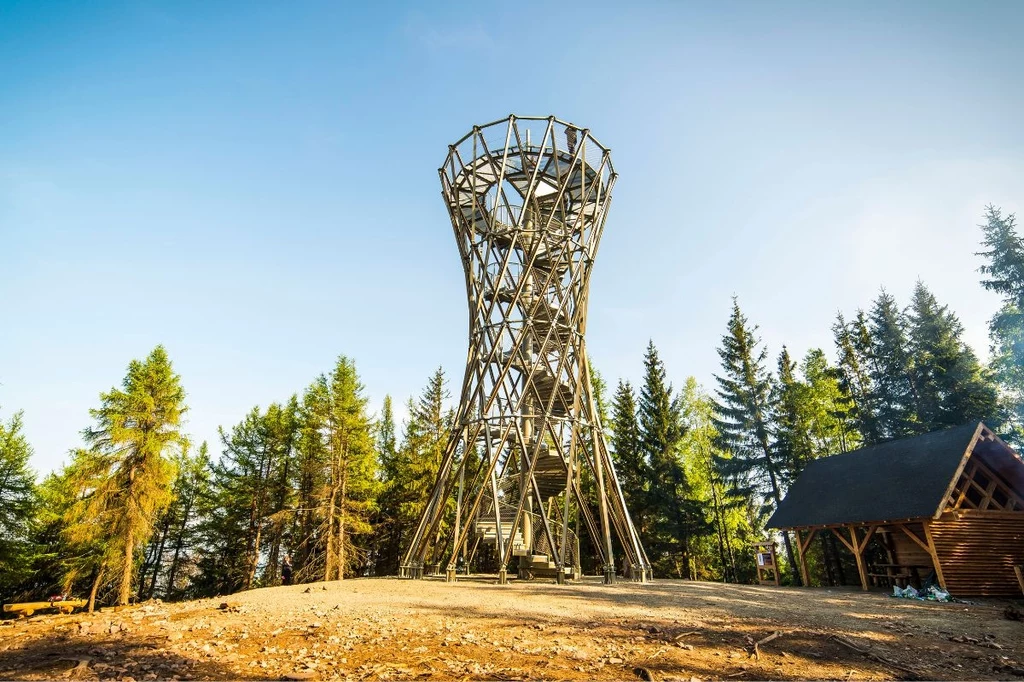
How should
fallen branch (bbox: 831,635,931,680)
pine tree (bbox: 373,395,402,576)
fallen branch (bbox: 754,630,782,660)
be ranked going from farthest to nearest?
pine tree (bbox: 373,395,402,576), fallen branch (bbox: 754,630,782,660), fallen branch (bbox: 831,635,931,680)

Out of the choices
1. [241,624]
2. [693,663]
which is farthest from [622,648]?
[241,624]

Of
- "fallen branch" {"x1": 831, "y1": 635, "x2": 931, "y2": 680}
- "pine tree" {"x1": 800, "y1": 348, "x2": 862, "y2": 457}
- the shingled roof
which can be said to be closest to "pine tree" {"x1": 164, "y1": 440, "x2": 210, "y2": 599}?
the shingled roof

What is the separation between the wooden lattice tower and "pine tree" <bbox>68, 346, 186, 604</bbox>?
10.6 m

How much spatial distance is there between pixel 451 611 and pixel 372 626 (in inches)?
63.6

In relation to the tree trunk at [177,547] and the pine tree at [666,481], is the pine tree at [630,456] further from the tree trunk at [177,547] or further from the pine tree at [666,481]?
the tree trunk at [177,547]

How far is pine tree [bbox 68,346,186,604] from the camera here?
18.1m

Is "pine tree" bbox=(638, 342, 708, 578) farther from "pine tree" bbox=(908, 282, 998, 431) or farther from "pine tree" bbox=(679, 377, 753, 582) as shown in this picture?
"pine tree" bbox=(908, 282, 998, 431)

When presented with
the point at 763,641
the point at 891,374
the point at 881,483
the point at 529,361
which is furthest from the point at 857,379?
the point at 763,641

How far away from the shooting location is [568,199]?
17250mm

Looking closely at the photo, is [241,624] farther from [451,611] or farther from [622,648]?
[622,648]

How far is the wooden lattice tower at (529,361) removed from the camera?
46.9 ft

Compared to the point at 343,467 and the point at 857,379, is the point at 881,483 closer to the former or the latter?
the point at 857,379

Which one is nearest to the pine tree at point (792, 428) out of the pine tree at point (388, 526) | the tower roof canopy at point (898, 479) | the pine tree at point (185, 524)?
the tower roof canopy at point (898, 479)

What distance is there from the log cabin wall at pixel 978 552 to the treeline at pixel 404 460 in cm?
872
